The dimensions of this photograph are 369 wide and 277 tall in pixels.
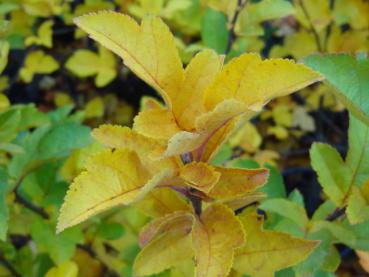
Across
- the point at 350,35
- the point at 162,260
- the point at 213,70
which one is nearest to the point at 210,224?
the point at 162,260

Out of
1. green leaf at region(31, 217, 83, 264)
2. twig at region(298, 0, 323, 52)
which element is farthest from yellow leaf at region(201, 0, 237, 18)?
green leaf at region(31, 217, 83, 264)

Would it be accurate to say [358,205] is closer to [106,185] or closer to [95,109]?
[106,185]

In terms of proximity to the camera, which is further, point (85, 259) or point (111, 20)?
point (85, 259)

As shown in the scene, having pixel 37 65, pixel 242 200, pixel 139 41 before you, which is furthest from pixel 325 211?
pixel 37 65

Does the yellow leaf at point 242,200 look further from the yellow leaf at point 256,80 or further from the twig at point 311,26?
the twig at point 311,26

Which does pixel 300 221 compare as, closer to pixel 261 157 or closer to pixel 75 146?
pixel 75 146

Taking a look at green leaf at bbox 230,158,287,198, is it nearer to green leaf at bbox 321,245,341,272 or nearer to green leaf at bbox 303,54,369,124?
green leaf at bbox 321,245,341,272

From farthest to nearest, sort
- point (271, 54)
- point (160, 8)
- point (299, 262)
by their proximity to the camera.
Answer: point (271, 54)
point (160, 8)
point (299, 262)

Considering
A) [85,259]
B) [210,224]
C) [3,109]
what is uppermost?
[210,224]
